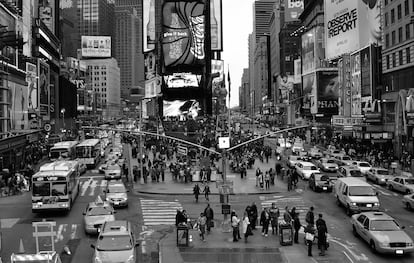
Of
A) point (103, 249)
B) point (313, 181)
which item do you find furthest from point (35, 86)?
point (103, 249)

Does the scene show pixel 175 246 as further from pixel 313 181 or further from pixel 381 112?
pixel 381 112

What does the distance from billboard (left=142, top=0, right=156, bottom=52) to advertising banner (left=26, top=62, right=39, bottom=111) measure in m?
68.1

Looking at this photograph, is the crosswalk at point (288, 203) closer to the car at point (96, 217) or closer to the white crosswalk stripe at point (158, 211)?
the white crosswalk stripe at point (158, 211)

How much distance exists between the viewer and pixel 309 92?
12900 cm

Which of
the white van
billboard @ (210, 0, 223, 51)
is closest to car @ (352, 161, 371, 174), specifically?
the white van

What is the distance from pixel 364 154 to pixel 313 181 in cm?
3026

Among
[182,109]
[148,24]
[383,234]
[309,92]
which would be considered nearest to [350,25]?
[309,92]

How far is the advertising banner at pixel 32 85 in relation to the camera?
83463mm

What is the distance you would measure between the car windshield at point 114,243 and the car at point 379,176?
28052 millimetres

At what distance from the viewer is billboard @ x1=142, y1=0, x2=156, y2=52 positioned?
154625 mm

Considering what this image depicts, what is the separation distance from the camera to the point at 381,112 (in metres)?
74.8

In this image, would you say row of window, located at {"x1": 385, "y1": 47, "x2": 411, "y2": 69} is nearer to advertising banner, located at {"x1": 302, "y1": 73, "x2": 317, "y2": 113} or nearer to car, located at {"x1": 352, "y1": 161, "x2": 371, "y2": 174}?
car, located at {"x1": 352, "y1": 161, "x2": 371, "y2": 174}

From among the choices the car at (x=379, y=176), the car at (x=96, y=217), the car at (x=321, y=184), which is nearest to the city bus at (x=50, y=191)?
the car at (x=96, y=217)

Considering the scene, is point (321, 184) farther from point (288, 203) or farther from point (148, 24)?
point (148, 24)
